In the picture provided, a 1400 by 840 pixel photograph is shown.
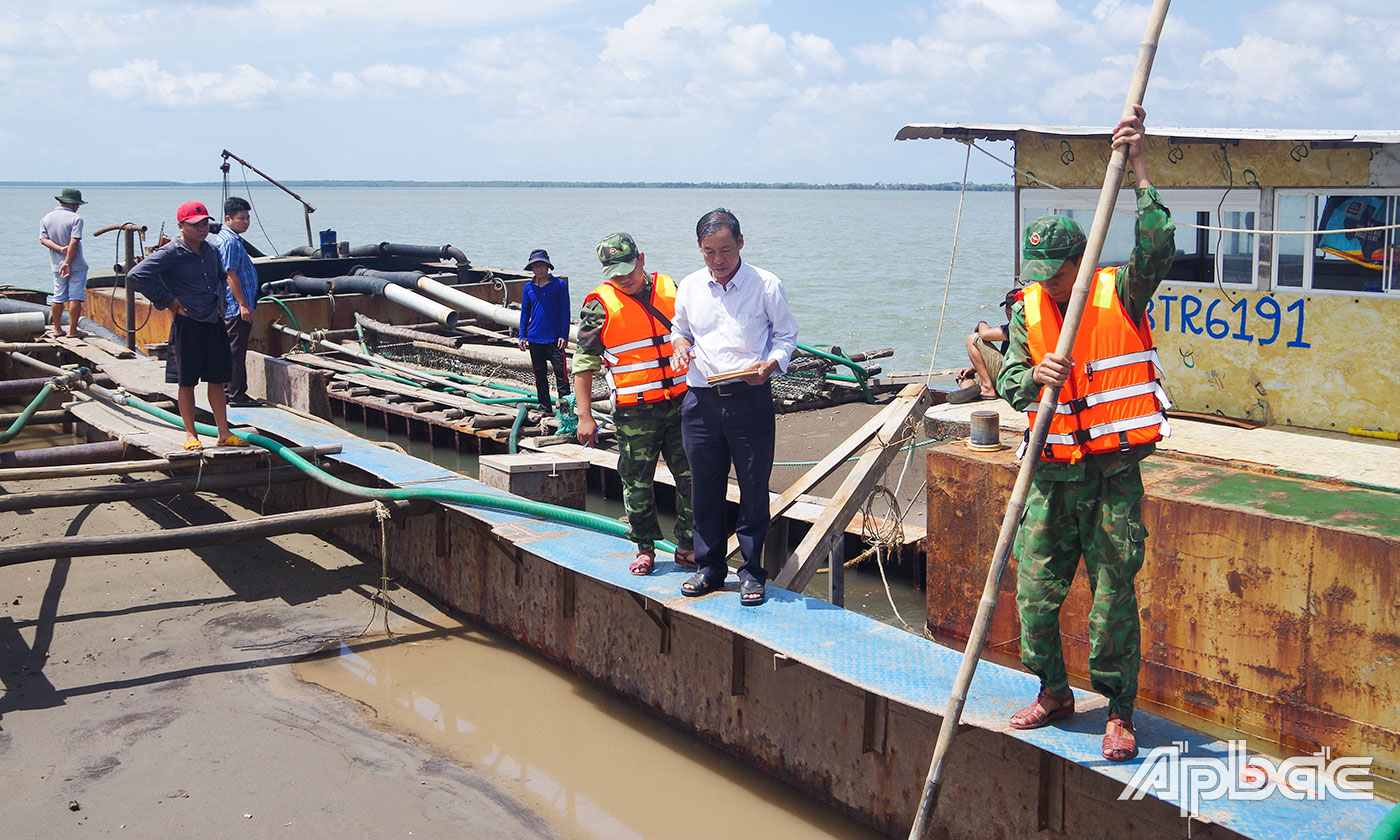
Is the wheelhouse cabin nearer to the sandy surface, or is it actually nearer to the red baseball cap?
the red baseball cap

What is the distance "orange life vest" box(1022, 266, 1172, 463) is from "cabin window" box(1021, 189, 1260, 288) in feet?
16.5

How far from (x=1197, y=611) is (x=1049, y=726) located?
2.24m

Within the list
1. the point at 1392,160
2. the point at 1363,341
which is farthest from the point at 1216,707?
the point at 1392,160

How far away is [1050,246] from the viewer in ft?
13.5

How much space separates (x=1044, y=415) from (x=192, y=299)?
632 centimetres

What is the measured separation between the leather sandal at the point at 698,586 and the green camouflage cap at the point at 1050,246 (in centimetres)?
258

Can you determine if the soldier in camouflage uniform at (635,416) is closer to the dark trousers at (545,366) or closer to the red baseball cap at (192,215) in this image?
the red baseball cap at (192,215)

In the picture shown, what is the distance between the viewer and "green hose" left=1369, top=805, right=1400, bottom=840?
3.54 metres

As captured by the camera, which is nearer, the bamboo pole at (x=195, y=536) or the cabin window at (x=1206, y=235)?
the bamboo pole at (x=195, y=536)

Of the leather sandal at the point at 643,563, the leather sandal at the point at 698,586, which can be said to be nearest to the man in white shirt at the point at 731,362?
the leather sandal at the point at 698,586

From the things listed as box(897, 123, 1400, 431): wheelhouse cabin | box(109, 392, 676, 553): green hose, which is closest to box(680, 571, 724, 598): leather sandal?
box(109, 392, 676, 553): green hose

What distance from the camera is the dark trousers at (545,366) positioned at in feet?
42.2

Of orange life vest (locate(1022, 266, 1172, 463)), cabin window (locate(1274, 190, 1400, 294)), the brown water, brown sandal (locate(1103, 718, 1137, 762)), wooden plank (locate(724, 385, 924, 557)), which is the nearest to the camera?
orange life vest (locate(1022, 266, 1172, 463))

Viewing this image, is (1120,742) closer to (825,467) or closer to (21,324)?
(825,467)
